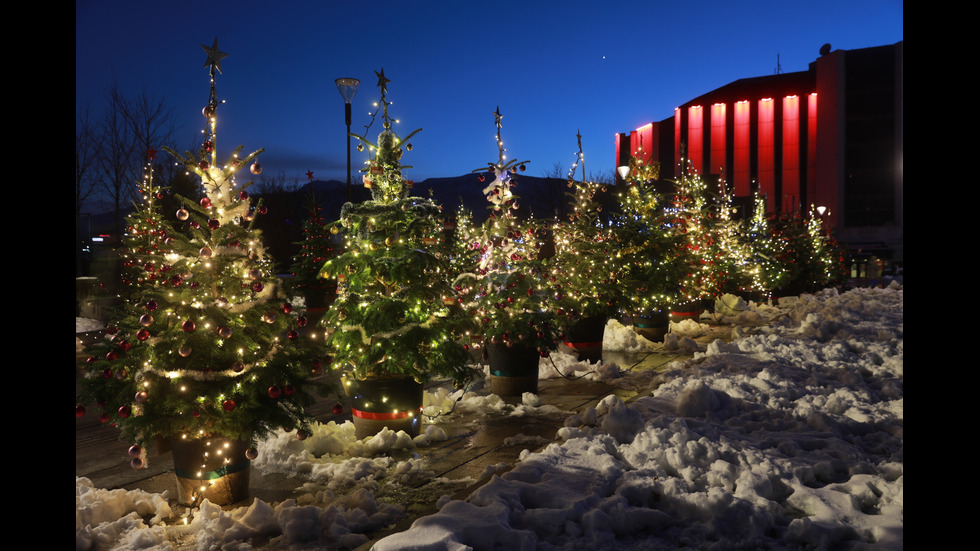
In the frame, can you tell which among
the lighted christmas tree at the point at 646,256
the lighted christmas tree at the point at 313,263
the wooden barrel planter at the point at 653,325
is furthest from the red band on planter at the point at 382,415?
the lighted christmas tree at the point at 313,263

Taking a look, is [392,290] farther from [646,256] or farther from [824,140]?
[824,140]

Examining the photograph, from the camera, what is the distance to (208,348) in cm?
489

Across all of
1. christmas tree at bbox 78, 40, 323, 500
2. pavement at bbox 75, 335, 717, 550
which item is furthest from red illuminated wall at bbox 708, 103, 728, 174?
christmas tree at bbox 78, 40, 323, 500

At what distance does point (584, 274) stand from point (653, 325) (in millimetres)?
3258

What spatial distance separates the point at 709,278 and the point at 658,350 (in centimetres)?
396

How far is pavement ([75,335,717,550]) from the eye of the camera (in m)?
5.11

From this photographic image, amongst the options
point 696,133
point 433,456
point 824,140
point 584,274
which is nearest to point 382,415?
point 433,456

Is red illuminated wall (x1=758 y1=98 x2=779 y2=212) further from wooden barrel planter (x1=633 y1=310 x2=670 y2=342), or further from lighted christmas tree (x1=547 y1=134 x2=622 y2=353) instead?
Answer: lighted christmas tree (x1=547 y1=134 x2=622 y2=353)

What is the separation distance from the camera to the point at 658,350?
12.3 m

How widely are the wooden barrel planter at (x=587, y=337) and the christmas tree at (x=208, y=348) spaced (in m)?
5.92

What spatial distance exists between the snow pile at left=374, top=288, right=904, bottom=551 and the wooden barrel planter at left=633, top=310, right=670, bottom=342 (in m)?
4.91

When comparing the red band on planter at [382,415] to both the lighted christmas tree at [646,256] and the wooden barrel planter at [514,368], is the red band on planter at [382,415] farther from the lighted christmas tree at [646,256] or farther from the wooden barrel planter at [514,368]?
the lighted christmas tree at [646,256]
